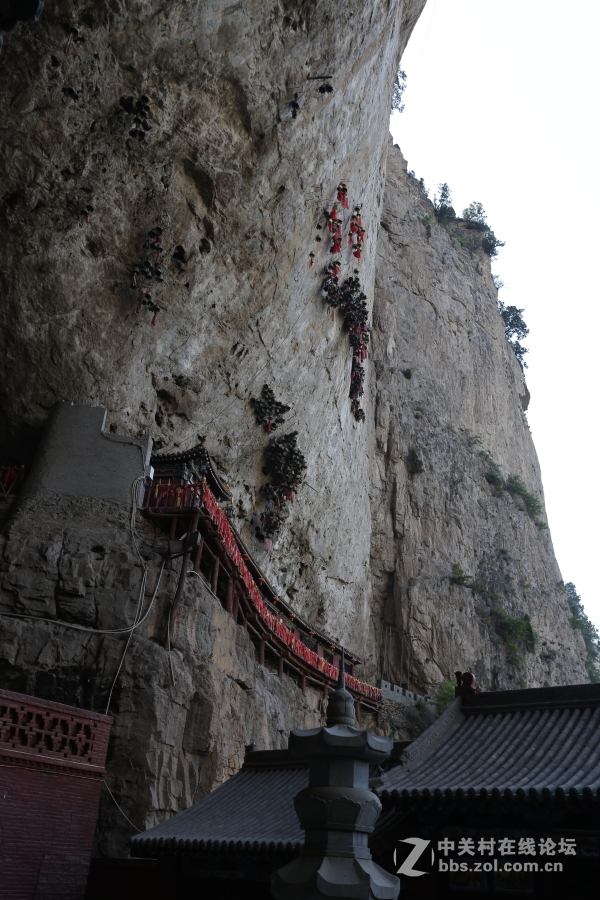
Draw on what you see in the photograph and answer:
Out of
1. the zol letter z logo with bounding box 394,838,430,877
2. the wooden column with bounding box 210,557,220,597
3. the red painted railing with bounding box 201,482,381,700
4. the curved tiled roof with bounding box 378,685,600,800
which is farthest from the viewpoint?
the wooden column with bounding box 210,557,220,597

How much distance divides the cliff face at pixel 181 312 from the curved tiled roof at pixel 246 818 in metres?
1.60

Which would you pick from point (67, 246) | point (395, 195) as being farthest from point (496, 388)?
point (67, 246)

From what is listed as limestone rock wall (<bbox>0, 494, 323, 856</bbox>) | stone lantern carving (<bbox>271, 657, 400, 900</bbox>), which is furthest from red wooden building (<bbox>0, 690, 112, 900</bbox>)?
stone lantern carving (<bbox>271, 657, 400, 900</bbox>)

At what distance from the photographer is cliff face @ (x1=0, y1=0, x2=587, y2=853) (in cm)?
1349

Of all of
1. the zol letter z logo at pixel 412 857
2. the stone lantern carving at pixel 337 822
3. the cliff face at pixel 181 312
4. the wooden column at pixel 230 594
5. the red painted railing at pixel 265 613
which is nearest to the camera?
the stone lantern carving at pixel 337 822

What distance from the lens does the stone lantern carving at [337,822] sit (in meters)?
5.78

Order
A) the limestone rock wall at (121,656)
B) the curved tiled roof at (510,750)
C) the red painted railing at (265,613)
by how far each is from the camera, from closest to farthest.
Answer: the curved tiled roof at (510,750) → the limestone rock wall at (121,656) → the red painted railing at (265,613)

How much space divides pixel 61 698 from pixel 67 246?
33.7ft

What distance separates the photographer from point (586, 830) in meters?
7.62

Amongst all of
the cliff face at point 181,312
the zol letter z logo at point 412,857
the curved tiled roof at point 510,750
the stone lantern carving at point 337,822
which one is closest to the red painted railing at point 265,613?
the cliff face at point 181,312

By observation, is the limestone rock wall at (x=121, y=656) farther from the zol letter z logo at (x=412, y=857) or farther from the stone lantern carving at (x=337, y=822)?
the stone lantern carving at (x=337, y=822)

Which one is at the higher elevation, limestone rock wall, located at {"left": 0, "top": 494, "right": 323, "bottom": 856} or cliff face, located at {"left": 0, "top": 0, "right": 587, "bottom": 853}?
cliff face, located at {"left": 0, "top": 0, "right": 587, "bottom": 853}

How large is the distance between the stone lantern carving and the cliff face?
6638mm

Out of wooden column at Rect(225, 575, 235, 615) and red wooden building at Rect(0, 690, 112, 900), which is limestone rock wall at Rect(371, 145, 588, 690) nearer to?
wooden column at Rect(225, 575, 235, 615)
